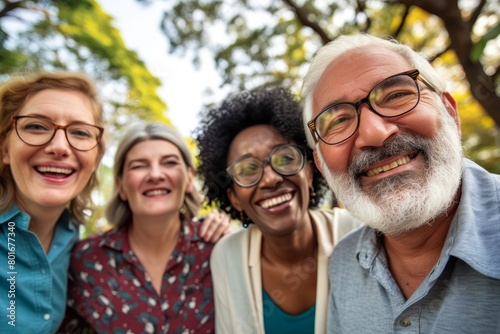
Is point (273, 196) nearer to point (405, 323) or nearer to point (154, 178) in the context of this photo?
point (154, 178)

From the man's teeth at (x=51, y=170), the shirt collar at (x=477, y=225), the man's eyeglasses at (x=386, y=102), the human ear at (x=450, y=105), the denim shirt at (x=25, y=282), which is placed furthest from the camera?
the man's teeth at (x=51, y=170)

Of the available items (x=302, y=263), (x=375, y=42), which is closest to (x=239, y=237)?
(x=302, y=263)

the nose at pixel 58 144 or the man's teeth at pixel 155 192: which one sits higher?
the nose at pixel 58 144

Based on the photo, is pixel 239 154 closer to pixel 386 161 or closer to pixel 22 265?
pixel 386 161

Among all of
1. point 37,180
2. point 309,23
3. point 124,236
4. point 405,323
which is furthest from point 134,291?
point 309,23

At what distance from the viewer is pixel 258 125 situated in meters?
2.74

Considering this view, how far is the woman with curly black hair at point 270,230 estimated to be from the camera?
2.36 m

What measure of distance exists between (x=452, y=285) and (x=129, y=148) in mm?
2411

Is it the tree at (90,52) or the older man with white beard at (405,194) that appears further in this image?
the tree at (90,52)

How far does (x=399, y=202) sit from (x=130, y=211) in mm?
2335

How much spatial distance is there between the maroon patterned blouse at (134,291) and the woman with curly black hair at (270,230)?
14cm

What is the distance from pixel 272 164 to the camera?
2.39 m

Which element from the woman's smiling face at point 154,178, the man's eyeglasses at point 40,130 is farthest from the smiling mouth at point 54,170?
the woman's smiling face at point 154,178

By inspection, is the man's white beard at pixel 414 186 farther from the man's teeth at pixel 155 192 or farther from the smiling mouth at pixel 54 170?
the smiling mouth at pixel 54 170
